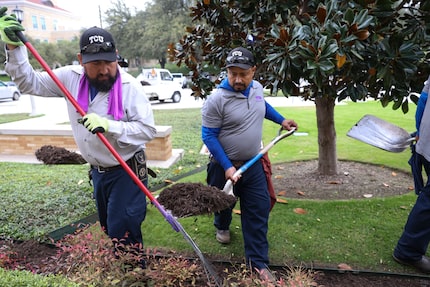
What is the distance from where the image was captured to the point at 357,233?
3506 mm

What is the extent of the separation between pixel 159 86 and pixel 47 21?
44.2m

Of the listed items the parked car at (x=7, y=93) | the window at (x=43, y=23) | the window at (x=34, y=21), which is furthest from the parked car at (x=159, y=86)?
the window at (x=43, y=23)

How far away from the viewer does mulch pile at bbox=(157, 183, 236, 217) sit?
256 centimetres

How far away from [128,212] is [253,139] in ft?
3.70

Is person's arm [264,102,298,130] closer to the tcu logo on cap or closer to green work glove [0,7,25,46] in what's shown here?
the tcu logo on cap

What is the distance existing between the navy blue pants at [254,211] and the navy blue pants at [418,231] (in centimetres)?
114

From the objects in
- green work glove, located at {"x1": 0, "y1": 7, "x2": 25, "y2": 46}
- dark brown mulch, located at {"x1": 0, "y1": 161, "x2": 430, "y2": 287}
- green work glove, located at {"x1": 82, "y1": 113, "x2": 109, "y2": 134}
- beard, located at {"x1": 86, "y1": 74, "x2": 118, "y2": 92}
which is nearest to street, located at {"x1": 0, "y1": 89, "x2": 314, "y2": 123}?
dark brown mulch, located at {"x1": 0, "y1": 161, "x2": 430, "y2": 287}

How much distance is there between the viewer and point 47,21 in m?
54.1

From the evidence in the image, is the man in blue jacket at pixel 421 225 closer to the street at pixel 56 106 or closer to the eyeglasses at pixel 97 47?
the eyeglasses at pixel 97 47

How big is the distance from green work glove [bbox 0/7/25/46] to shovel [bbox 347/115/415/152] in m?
3.18

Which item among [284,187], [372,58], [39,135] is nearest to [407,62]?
[372,58]

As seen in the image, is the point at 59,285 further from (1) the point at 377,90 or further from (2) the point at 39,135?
(2) the point at 39,135

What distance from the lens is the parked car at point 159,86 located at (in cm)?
1889

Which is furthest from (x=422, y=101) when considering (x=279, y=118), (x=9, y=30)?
(x=9, y=30)
